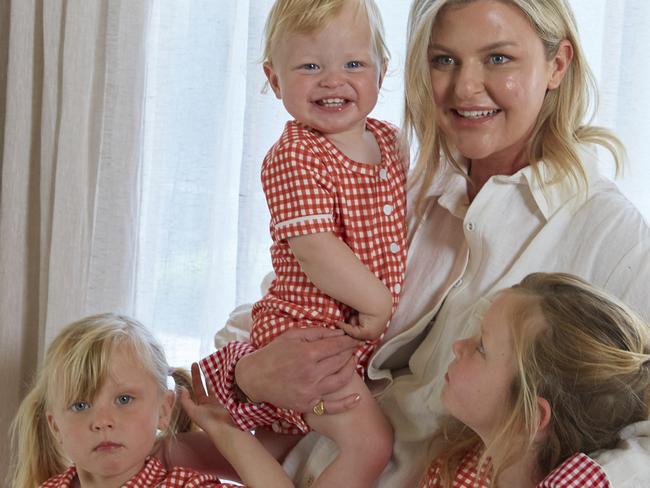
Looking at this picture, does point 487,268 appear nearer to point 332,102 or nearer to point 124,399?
point 332,102

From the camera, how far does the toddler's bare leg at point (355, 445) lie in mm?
1731

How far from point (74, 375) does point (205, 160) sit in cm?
124

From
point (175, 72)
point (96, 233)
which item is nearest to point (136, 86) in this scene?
point (175, 72)

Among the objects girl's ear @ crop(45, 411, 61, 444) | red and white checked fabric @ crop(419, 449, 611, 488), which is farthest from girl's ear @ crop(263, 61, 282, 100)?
red and white checked fabric @ crop(419, 449, 611, 488)

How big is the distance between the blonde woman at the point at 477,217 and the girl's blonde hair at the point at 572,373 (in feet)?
0.64

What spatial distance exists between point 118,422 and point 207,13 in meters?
1.46

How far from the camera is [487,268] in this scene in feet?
5.84

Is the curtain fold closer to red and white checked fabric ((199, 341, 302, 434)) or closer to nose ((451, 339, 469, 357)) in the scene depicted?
red and white checked fabric ((199, 341, 302, 434))

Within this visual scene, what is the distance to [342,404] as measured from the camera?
173 centimetres

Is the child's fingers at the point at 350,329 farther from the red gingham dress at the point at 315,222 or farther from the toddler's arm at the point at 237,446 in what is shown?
the toddler's arm at the point at 237,446

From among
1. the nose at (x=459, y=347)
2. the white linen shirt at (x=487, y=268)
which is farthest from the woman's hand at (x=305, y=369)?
the nose at (x=459, y=347)

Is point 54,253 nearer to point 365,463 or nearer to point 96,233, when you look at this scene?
point 96,233

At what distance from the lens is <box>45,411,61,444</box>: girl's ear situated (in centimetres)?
186

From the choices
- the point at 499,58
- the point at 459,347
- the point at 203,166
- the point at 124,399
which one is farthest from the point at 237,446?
the point at 203,166
